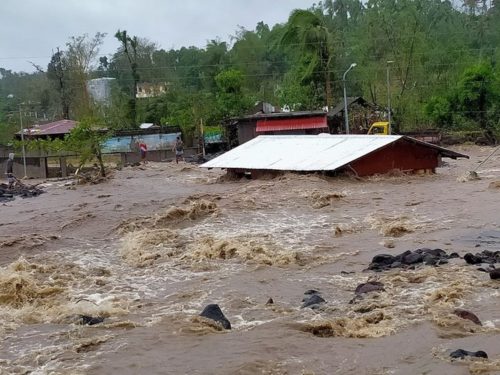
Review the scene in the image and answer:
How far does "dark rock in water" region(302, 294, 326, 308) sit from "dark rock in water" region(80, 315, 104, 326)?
2.74 m

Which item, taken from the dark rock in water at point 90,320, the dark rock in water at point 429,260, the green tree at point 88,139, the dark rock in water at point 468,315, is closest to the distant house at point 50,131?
the green tree at point 88,139

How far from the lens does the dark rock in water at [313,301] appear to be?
9.47 meters

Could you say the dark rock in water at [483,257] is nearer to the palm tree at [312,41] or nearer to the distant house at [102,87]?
the palm tree at [312,41]

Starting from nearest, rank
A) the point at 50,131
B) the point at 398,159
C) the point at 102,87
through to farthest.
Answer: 1. the point at 398,159
2. the point at 50,131
3. the point at 102,87

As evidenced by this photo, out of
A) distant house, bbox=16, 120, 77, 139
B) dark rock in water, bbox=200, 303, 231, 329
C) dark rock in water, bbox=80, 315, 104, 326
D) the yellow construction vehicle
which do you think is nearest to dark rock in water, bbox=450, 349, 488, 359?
dark rock in water, bbox=200, 303, 231, 329

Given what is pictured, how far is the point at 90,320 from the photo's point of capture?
9.44m

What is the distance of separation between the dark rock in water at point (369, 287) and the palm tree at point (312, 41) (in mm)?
39662

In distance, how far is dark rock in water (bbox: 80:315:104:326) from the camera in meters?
9.34

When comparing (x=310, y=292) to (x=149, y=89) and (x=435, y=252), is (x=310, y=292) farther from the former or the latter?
(x=149, y=89)

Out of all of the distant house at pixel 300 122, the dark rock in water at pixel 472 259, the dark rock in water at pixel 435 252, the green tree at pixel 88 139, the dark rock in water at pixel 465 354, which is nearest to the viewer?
the dark rock in water at pixel 465 354

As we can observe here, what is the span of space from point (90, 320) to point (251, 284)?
2.68m

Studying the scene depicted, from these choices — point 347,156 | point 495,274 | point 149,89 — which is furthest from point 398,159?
point 149,89

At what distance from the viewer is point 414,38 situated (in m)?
52.5

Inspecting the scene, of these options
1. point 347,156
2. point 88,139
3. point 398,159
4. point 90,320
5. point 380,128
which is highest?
point 88,139
